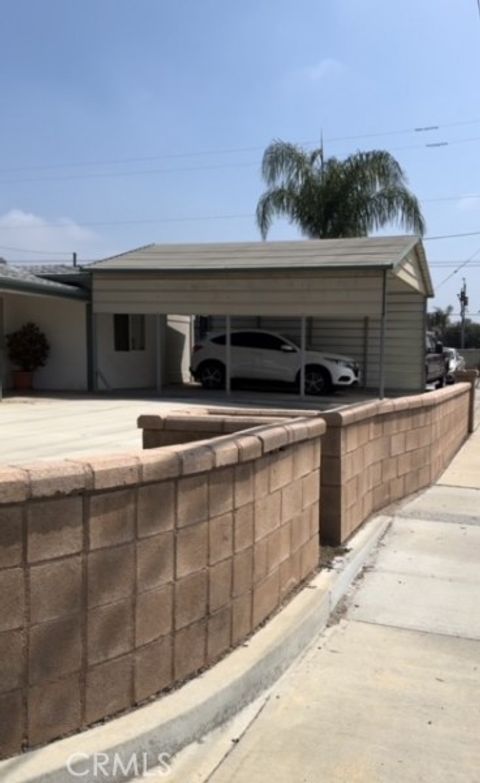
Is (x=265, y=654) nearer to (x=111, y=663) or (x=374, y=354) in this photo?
(x=111, y=663)

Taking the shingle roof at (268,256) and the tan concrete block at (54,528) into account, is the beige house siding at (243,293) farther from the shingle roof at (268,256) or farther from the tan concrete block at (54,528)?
the tan concrete block at (54,528)

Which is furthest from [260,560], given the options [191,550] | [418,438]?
[418,438]

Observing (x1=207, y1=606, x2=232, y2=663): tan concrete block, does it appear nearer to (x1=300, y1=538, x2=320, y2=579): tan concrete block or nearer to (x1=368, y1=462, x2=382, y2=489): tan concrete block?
(x1=300, y1=538, x2=320, y2=579): tan concrete block

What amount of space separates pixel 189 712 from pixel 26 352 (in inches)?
627

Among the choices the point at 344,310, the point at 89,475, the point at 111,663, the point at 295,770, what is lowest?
the point at 295,770

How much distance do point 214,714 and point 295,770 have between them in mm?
440

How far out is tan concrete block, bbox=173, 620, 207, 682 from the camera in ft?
11.4

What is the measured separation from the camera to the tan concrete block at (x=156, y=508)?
3188 millimetres

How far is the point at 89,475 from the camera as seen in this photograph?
2.89m

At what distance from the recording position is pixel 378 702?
385 centimetres

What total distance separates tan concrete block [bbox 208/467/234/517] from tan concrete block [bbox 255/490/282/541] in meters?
0.36

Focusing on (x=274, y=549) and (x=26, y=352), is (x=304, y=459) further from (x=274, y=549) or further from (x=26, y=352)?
(x=26, y=352)

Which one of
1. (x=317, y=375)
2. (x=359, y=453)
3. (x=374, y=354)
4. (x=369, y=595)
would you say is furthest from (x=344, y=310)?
(x=369, y=595)

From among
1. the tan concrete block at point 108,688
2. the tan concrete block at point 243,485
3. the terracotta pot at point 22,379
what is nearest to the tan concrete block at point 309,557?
the tan concrete block at point 243,485
